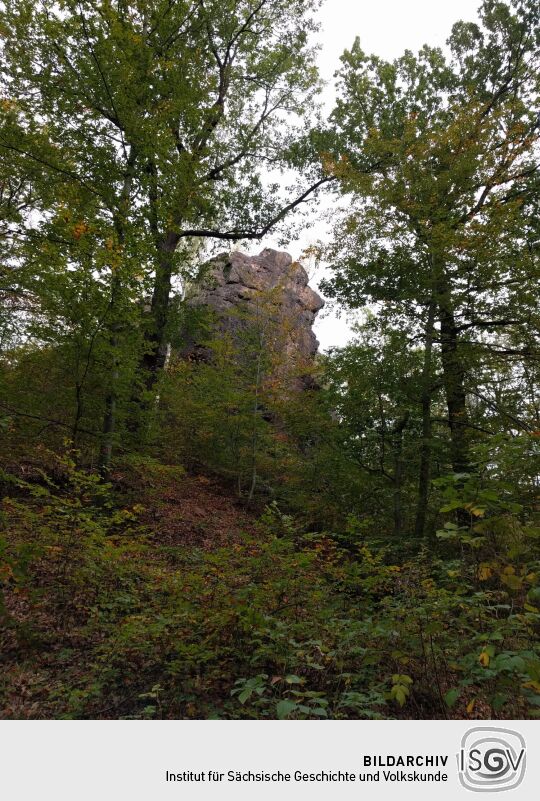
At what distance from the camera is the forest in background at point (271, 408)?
11.3ft

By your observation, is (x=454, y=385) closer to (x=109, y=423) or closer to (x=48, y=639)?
(x=109, y=423)

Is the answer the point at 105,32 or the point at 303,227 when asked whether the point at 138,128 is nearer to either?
the point at 105,32

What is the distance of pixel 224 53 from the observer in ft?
43.1

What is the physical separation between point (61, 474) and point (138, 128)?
6.78 metres

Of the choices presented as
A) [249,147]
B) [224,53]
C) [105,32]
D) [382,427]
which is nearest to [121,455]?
[382,427]

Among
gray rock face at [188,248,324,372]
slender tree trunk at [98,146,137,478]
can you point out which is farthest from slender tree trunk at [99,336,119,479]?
gray rock face at [188,248,324,372]

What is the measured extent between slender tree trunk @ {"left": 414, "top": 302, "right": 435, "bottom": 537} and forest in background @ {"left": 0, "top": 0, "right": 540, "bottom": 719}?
4 centimetres

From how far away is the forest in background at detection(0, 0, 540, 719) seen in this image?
3434 mm

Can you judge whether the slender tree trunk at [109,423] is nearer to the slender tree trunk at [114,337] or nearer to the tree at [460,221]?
the slender tree trunk at [114,337]
